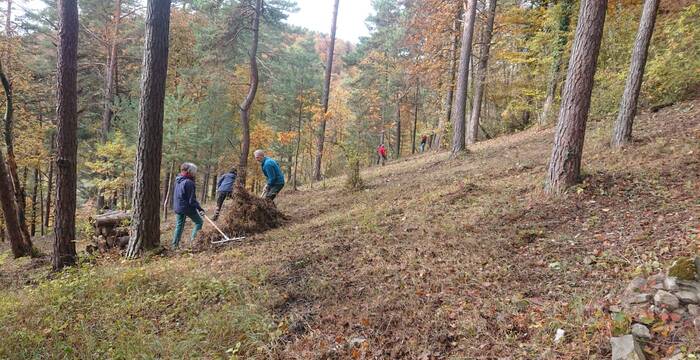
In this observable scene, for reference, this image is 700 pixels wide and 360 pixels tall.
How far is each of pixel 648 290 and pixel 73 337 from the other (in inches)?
Answer: 215

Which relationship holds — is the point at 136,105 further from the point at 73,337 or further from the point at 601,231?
the point at 601,231

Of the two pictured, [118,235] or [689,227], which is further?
[118,235]

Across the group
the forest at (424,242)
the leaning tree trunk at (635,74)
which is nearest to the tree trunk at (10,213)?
the forest at (424,242)

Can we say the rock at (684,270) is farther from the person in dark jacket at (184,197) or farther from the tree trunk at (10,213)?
the tree trunk at (10,213)

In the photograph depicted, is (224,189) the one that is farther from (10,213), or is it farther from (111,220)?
(10,213)

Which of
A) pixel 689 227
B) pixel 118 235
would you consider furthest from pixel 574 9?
pixel 118 235

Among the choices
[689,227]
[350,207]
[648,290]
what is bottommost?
[350,207]

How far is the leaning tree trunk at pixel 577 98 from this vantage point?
5.83 metres

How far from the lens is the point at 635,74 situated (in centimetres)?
773

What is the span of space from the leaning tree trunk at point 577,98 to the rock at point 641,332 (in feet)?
11.7

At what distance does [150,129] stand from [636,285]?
7.03 meters

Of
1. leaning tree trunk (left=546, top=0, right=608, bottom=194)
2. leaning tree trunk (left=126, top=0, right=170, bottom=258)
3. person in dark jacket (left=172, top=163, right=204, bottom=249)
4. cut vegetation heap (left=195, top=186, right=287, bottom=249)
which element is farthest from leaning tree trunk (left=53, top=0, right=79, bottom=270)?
leaning tree trunk (left=546, top=0, right=608, bottom=194)

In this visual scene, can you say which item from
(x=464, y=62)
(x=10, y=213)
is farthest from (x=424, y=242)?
(x=10, y=213)

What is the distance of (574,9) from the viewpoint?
43.6 ft
